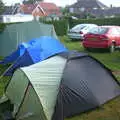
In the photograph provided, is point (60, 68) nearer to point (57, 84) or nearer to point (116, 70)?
point (57, 84)

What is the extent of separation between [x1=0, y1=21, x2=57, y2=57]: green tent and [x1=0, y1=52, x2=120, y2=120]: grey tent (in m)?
8.24

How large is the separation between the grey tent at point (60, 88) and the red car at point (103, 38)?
843 cm

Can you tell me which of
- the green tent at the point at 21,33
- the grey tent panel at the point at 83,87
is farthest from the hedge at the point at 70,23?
the grey tent panel at the point at 83,87

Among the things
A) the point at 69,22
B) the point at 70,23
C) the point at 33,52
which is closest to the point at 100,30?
the point at 33,52

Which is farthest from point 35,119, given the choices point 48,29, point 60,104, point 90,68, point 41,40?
point 48,29

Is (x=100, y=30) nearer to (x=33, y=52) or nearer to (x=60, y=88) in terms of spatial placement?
(x=33, y=52)

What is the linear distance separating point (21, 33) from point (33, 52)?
168 inches

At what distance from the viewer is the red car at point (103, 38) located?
56.6 feet

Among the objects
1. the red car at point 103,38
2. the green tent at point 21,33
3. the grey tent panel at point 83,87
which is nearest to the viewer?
the grey tent panel at point 83,87

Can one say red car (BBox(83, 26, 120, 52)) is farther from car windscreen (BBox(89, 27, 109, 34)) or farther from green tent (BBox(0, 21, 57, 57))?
green tent (BBox(0, 21, 57, 57))

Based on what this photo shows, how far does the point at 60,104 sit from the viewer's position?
7457 millimetres

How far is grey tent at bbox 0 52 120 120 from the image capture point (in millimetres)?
7391

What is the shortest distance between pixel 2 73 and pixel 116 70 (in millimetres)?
4241

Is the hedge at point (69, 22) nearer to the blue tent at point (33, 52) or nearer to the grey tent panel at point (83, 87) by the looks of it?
the blue tent at point (33, 52)
